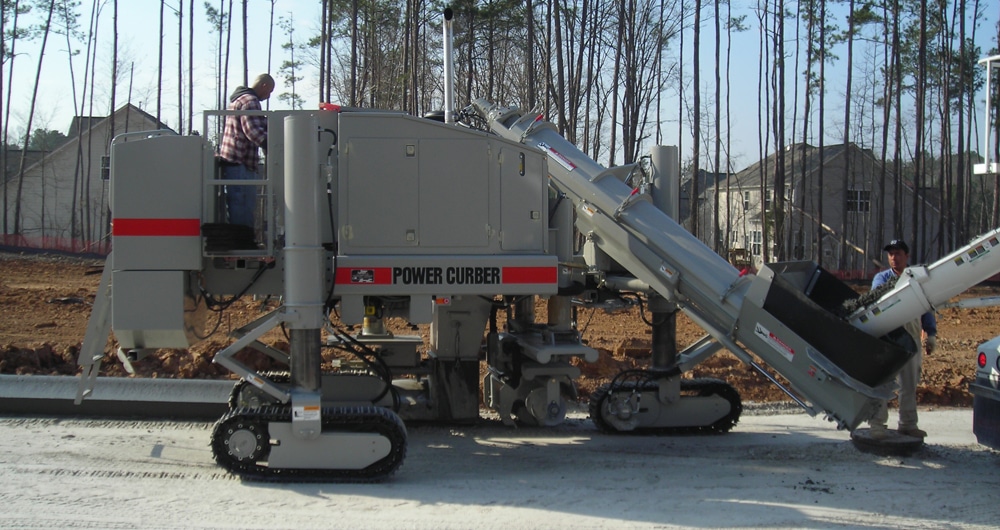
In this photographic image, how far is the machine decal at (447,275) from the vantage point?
718 cm

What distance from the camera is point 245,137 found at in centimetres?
748

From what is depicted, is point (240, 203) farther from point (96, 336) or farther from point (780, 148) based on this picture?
point (780, 148)

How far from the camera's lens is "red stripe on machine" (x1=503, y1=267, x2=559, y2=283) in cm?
742

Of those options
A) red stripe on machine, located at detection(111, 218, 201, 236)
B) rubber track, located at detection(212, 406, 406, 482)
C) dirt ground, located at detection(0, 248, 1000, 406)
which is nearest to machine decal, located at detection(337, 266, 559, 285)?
rubber track, located at detection(212, 406, 406, 482)

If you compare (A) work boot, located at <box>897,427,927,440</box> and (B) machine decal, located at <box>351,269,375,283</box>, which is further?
(A) work boot, located at <box>897,427,927,440</box>

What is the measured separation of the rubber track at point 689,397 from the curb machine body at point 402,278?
574 millimetres

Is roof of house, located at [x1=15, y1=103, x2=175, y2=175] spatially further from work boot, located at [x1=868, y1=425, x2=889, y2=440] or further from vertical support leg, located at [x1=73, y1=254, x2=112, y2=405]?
work boot, located at [x1=868, y1=425, x2=889, y2=440]

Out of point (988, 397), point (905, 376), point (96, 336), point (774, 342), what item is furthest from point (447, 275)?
point (988, 397)

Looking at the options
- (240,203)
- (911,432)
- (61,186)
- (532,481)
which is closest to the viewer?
(532,481)

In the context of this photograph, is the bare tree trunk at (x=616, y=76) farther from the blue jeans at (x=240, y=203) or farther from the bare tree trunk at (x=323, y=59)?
A: the blue jeans at (x=240, y=203)

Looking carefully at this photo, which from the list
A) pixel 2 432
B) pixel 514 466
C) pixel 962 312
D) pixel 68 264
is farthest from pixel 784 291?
pixel 68 264

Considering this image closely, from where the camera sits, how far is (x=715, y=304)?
783 cm

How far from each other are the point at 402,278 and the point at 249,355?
509cm

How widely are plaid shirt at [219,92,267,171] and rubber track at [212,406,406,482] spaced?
2148 millimetres
